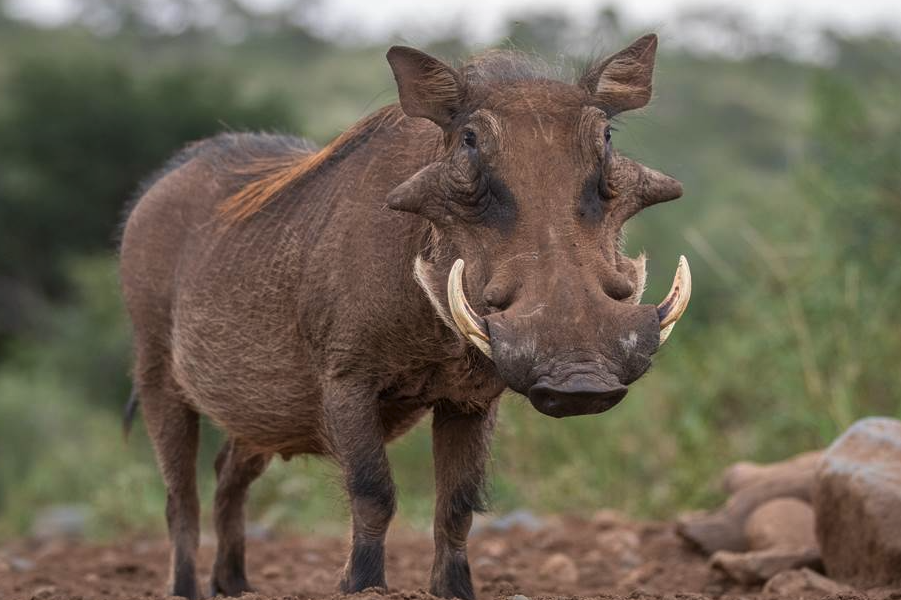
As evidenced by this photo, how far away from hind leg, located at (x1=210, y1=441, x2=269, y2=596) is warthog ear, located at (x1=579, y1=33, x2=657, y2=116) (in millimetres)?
2128

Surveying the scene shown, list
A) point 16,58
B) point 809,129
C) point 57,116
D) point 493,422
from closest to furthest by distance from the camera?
point 493,422, point 809,129, point 57,116, point 16,58

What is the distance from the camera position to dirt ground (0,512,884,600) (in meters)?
5.38

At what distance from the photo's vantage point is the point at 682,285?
12.5 feet

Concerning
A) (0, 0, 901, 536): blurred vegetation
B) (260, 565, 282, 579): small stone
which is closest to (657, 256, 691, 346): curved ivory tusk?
(0, 0, 901, 536): blurred vegetation

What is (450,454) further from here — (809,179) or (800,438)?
(809,179)

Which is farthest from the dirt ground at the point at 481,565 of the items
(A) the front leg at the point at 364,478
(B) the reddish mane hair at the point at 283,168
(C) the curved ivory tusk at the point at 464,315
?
(C) the curved ivory tusk at the point at 464,315

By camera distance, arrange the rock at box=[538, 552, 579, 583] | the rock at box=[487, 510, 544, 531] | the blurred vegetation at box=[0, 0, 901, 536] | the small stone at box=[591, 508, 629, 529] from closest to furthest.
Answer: the rock at box=[538, 552, 579, 583]
the small stone at box=[591, 508, 629, 529]
the rock at box=[487, 510, 544, 531]
the blurred vegetation at box=[0, 0, 901, 536]

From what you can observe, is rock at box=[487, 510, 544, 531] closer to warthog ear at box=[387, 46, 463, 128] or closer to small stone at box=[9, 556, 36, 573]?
small stone at box=[9, 556, 36, 573]

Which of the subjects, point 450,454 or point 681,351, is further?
point 681,351

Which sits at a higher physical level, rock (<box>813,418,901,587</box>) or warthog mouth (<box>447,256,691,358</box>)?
warthog mouth (<box>447,256,691,358</box>)

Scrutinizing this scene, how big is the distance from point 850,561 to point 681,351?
11.7 feet

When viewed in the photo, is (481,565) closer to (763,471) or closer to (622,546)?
(622,546)

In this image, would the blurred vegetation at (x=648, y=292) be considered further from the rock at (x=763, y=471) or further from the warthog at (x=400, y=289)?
the rock at (x=763, y=471)

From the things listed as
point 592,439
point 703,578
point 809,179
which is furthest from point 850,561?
point 809,179
